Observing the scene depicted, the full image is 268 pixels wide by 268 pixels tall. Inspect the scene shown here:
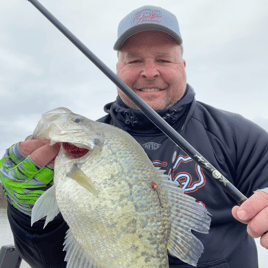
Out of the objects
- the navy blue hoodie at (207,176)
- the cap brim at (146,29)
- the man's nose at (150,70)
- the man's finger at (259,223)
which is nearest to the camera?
the man's finger at (259,223)

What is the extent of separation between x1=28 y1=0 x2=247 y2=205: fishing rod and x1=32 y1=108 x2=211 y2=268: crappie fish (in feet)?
0.85

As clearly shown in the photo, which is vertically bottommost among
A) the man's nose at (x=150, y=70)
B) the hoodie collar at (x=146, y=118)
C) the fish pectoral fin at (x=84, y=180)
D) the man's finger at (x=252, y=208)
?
the man's finger at (x=252, y=208)

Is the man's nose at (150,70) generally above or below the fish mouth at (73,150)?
above

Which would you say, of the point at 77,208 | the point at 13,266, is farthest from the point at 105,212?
the point at 13,266

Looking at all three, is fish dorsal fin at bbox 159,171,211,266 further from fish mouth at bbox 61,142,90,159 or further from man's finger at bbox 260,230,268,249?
fish mouth at bbox 61,142,90,159

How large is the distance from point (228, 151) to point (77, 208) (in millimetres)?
1830

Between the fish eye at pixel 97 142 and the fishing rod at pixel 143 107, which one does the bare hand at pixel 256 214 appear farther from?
the fish eye at pixel 97 142

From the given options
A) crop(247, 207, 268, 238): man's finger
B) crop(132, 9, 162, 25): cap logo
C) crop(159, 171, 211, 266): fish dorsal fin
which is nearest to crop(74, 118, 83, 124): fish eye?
crop(159, 171, 211, 266): fish dorsal fin

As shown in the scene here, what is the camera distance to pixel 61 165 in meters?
1.70

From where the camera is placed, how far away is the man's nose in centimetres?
284

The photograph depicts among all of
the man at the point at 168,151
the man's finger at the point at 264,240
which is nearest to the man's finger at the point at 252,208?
the man's finger at the point at 264,240

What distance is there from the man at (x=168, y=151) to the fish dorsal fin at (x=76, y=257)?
2.10 ft

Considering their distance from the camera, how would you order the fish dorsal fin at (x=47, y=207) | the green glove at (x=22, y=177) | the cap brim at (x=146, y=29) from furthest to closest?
the cap brim at (x=146, y=29), the green glove at (x=22, y=177), the fish dorsal fin at (x=47, y=207)

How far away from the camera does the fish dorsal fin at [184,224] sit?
5.14ft
